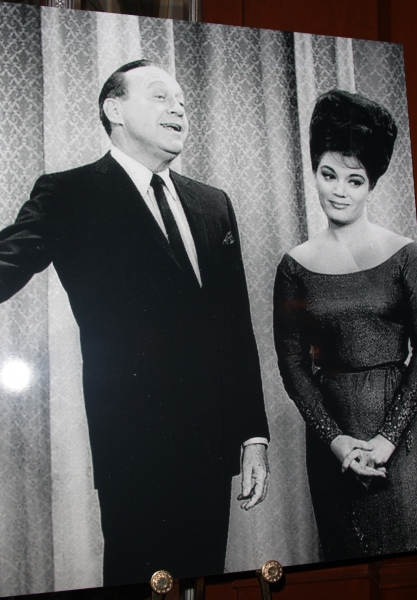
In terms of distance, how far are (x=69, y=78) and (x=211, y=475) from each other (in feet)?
4.39

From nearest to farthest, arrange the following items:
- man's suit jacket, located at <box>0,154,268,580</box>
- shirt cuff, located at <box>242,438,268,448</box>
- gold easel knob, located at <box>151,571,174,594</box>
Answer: gold easel knob, located at <box>151,571,174,594</box> < man's suit jacket, located at <box>0,154,268,580</box> < shirt cuff, located at <box>242,438,268,448</box>

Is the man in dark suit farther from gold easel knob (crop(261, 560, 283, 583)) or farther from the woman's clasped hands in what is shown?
the woman's clasped hands

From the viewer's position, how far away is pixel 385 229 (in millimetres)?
1952

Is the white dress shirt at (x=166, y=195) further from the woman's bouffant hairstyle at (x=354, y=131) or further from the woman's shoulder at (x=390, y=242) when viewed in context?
the woman's shoulder at (x=390, y=242)

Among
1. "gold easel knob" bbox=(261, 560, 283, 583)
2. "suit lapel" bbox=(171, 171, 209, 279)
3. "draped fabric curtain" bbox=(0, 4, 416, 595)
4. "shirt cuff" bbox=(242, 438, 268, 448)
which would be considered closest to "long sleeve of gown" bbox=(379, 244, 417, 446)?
"draped fabric curtain" bbox=(0, 4, 416, 595)

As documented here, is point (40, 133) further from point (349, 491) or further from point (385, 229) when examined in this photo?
point (349, 491)

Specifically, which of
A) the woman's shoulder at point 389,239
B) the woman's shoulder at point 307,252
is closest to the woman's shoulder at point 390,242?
the woman's shoulder at point 389,239

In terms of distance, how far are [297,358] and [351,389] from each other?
0.21m

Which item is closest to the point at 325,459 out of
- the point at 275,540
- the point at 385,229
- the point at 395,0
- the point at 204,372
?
the point at 275,540

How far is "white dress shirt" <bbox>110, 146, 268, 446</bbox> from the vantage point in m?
1.79

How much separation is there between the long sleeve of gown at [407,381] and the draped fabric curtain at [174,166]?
0.46 feet

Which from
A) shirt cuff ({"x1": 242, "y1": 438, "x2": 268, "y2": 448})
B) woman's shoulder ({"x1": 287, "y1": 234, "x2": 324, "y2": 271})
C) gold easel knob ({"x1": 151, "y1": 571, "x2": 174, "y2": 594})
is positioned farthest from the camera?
woman's shoulder ({"x1": 287, "y1": 234, "x2": 324, "y2": 271})

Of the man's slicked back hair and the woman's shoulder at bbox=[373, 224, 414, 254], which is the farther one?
the woman's shoulder at bbox=[373, 224, 414, 254]

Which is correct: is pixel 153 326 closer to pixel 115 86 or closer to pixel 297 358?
pixel 297 358
